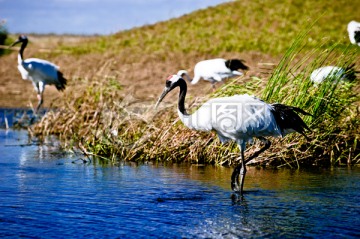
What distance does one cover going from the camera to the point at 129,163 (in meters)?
8.68

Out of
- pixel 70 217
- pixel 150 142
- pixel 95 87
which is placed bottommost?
pixel 70 217

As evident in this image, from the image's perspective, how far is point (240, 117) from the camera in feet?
21.8

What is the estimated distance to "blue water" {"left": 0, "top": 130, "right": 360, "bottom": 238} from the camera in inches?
205

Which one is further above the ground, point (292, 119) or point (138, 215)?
point (292, 119)

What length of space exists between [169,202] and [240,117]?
1092 mm

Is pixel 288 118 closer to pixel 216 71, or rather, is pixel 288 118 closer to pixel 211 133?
pixel 211 133

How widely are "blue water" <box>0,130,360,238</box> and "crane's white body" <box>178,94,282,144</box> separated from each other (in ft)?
1.87

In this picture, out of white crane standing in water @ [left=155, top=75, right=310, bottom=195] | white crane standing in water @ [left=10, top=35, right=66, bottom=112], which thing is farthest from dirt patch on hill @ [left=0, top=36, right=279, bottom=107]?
white crane standing in water @ [left=155, top=75, right=310, bottom=195]

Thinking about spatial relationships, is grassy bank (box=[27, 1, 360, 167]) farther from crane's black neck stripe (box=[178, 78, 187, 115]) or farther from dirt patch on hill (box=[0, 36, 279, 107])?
dirt patch on hill (box=[0, 36, 279, 107])

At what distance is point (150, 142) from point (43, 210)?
3.16 m

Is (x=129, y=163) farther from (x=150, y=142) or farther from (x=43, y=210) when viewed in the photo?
(x=43, y=210)

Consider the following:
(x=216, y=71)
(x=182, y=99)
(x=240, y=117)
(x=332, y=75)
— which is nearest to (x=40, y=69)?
(x=216, y=71)

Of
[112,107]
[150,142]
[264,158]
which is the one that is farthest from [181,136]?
[112,107]

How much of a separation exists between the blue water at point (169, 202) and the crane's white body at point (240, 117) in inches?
22.5
